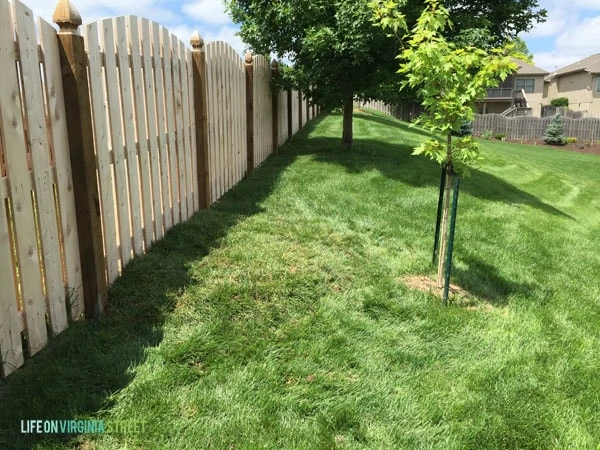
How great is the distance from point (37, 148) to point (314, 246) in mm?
2760

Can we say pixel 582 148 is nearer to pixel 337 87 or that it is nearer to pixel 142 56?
pixel 337 87

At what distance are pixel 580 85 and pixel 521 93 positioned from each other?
5.43 metres

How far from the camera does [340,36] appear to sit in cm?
852

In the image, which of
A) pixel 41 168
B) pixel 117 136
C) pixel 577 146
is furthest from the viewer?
pixel 577 146

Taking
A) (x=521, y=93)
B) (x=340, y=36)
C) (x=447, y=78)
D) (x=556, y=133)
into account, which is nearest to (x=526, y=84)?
(x=521, y=93)

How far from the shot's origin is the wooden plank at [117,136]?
354 centimetres

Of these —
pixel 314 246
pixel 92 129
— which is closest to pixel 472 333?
pixel 314 246

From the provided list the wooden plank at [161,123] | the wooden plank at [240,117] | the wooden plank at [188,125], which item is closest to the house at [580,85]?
the wooden plank at [240,117]

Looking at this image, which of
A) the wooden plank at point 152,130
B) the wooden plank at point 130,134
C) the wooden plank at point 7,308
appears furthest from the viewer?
the wooden plank at point 152,130

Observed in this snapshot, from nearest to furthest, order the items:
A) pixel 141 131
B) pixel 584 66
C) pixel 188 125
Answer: pixel 141 131, pixel 188 125, pixel 584 66

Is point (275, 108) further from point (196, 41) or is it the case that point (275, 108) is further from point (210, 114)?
point (196, 41)

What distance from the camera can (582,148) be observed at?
26.7 metres

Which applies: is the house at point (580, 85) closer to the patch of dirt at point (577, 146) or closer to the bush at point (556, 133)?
the bush at point (556, 133)

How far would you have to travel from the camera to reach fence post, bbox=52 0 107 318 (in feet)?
9.80
